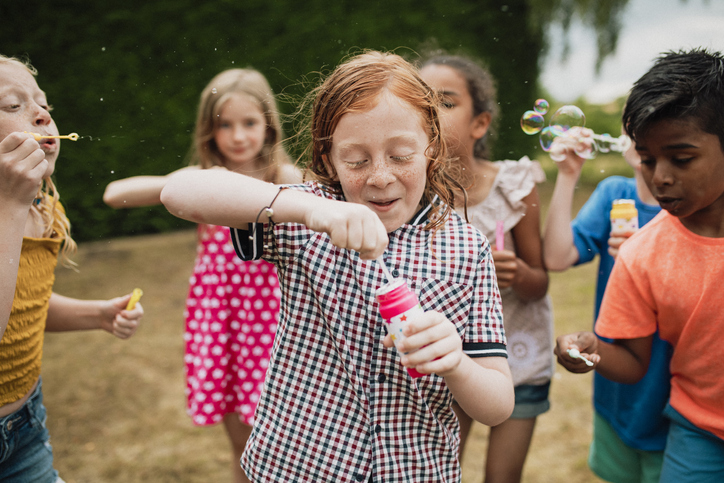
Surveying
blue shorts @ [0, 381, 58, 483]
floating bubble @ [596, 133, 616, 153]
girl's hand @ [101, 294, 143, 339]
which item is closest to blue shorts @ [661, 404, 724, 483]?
floating bubble @ [596, 133, 616, 153]

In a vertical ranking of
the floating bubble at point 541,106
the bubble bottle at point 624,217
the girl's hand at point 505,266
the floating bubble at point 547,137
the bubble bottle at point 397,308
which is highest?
the floating bubble at point 541,106

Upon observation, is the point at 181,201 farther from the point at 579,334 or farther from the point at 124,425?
the point at 124,425

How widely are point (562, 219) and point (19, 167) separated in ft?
5.44

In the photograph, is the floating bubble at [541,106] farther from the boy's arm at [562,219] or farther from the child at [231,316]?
the child at [231,316]

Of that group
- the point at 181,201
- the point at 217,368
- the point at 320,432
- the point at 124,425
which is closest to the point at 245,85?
the point at 217,368

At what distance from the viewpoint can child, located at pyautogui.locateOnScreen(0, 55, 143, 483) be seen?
1.27 metres

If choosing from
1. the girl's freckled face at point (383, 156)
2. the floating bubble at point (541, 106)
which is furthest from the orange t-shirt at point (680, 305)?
the girl's freckled face at point (383, 156)

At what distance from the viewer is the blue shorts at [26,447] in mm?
1459

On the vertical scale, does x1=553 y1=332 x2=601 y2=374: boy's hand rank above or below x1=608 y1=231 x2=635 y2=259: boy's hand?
below

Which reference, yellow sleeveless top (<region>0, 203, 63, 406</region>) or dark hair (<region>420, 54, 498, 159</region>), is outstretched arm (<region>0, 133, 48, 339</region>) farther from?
dark hair (<region>420, 54, 498, 159</region>)

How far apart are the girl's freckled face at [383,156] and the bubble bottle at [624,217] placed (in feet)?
3.11

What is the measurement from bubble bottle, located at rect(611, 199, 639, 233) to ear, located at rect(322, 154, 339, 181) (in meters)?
1.04

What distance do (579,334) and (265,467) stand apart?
93cm

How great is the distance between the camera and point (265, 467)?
1.28 metres
